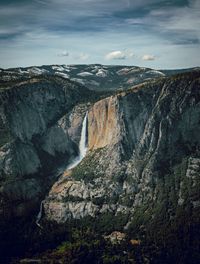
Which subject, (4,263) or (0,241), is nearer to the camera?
(4,263)

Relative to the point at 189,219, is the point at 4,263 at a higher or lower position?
lower

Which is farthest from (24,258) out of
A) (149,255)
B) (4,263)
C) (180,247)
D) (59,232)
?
(180,247)

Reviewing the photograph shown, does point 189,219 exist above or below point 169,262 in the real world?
→ above

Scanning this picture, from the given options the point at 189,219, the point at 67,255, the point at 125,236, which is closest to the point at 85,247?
the point at 67,255

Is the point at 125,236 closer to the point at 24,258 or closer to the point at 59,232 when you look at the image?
the point at 59,232

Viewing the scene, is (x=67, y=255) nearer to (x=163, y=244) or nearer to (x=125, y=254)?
(x=125, y=254)

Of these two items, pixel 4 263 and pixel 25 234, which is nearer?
pixel 4 263

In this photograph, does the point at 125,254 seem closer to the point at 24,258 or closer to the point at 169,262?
the point at 169,262

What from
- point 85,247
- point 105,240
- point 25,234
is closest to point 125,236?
point 105,240
